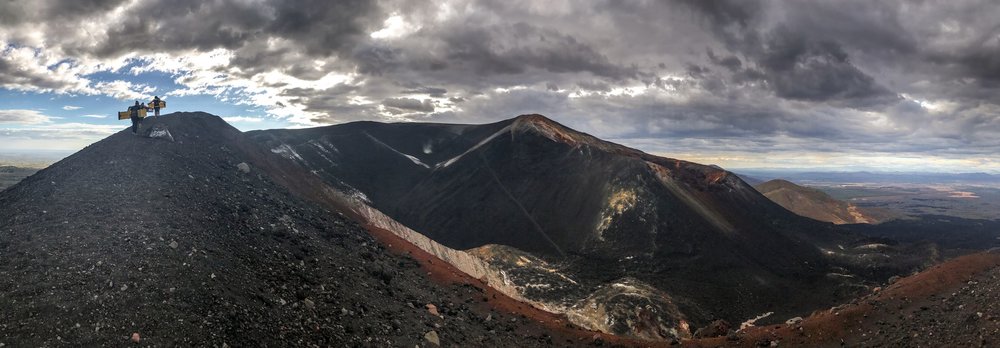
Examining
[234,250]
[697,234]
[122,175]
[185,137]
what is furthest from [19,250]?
[697,234]

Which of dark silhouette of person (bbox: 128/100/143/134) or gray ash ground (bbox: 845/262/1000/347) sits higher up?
dark silhouette of person (bbox: 128/100/143/134)

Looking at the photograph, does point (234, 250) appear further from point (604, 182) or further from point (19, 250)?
point (604, 182)

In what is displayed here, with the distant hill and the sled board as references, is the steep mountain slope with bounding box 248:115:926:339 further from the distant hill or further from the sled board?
the distant hill

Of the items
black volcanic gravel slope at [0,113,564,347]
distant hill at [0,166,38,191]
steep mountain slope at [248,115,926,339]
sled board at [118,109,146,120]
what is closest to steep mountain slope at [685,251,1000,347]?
black volcanic gravel slope at [0,113,564,347]

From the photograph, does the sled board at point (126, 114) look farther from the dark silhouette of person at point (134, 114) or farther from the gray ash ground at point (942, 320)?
the gray ash ground at point (942, 320)

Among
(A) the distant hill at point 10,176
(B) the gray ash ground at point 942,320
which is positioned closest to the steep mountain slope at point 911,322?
(B) the gray ash ground at point 942,320

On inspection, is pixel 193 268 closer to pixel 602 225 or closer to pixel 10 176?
pixel 602 225

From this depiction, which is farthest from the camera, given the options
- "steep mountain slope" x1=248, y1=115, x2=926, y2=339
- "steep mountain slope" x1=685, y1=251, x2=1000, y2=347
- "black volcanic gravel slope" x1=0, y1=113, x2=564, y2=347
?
"steep mountain slope" x1=248, y1=115, x2=926, y2=339
